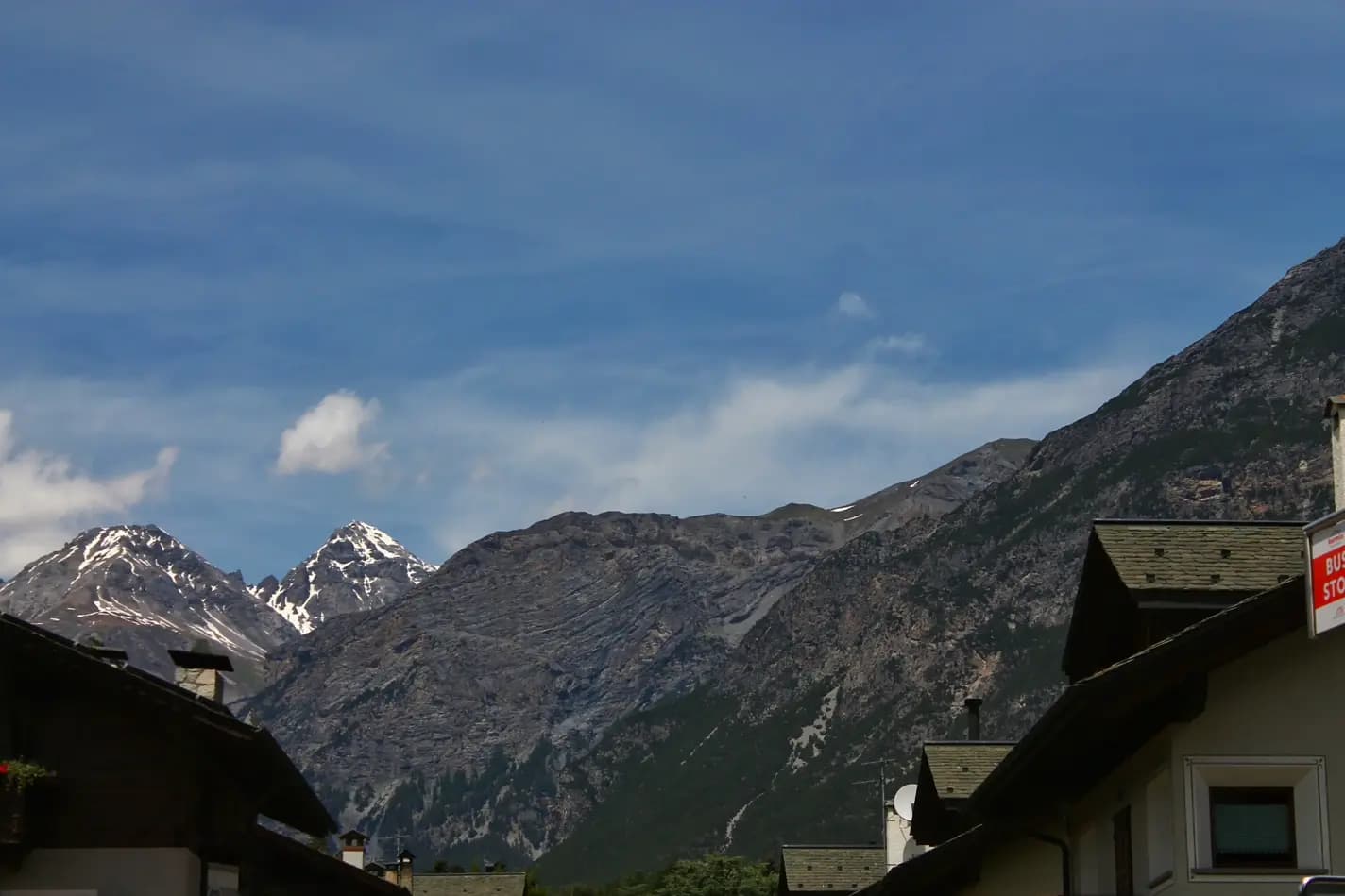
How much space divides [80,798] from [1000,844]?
13.7 metres

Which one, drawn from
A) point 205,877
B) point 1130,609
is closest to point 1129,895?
point 1130,609

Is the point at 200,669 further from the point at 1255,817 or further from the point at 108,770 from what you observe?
the point at 1255,817

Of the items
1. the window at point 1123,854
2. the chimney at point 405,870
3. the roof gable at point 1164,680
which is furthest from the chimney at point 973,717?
the chimney at point 405,870

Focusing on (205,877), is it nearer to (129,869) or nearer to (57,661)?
(129,869)

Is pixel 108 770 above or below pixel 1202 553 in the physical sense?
below

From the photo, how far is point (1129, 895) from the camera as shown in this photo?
2600 centimetres

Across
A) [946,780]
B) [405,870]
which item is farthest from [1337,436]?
[405,870]

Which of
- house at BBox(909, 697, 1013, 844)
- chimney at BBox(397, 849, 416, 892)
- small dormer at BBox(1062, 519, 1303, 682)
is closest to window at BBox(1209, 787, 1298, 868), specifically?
small dormer at BBox(1062, 519, 1303, 682)

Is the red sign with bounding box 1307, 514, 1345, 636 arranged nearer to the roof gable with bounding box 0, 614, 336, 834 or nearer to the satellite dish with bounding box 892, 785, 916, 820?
the roof gable with bounding box 0, 614, 336, 834

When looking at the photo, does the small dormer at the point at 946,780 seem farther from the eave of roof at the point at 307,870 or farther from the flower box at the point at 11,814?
the flower box at the point at 11,814

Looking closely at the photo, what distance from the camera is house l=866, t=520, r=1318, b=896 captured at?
22469 mm

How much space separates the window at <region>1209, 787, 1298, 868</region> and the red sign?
16.7ft

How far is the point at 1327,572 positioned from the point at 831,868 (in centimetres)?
4385

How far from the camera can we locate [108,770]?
29.7 m
